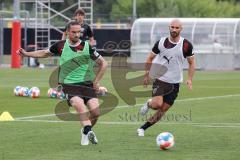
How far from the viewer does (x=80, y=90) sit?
45.9 ft

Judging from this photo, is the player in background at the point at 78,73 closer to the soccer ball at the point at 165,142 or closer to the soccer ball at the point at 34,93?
the soccer ball at the point at 165,142

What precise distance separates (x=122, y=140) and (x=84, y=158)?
254 cm

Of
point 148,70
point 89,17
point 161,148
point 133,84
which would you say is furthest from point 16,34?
point 161,148

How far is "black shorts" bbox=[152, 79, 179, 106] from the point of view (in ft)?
50.7

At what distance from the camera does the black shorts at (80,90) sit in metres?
13.9

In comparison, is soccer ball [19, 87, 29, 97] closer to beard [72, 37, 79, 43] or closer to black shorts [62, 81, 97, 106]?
black shorts [62, 81, 97, 106]

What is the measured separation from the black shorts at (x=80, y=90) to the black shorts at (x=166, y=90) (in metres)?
1.81

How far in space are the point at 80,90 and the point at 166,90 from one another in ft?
7.10

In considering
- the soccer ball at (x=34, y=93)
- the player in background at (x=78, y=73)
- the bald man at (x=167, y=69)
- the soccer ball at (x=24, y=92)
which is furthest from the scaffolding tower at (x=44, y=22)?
the player in background at (x=78, y=73)

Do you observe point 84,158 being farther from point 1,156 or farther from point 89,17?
point 89,17

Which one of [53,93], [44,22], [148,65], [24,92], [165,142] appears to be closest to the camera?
[165,142]

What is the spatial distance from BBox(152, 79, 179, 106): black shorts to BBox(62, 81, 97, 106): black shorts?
1.81 m

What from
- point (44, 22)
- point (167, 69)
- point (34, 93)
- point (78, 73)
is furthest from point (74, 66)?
point (44, 22)

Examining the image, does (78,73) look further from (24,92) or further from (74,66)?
(24,92)
